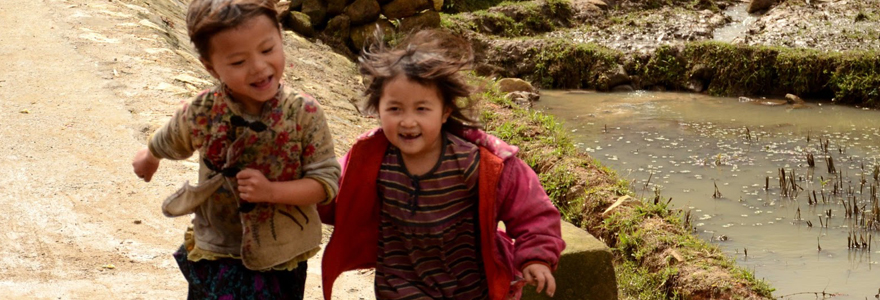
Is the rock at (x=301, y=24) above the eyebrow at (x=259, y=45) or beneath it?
beneath

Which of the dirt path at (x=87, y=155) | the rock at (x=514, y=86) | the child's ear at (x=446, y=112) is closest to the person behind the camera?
the child's ear at (x=446, y=112)

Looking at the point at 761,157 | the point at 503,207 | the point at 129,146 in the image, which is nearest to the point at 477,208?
the point at 503,207

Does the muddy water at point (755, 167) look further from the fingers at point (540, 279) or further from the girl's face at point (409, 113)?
the girl's face at point (409, 113)

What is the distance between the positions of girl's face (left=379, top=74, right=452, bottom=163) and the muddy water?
372cm

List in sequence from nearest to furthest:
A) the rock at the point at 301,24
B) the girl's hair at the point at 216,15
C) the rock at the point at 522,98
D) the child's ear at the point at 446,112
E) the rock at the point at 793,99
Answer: the girl's hair at the point at 216,15
the child's ear at the point at 446,112
the rock at the point at 301,24
the rock at the point at 522,98
the rock at the point at 793,99

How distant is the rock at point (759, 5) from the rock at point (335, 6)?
7.95 m

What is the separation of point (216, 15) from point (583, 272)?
2036mm

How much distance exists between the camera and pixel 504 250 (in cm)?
253

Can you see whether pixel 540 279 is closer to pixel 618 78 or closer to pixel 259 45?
pixel 259 45

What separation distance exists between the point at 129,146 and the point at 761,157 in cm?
580

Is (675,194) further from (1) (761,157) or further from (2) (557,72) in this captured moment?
(2) (557,72)

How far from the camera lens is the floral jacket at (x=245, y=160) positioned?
2273 millimetres

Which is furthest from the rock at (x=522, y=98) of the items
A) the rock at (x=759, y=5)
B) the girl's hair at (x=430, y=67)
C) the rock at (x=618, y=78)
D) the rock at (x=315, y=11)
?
the girl's hair at (x=430, y=67)

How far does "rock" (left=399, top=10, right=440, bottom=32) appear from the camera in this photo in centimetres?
984
